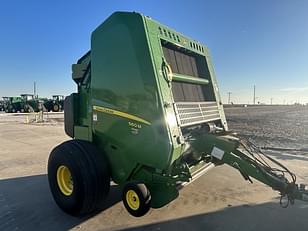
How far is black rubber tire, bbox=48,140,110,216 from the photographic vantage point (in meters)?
3.44

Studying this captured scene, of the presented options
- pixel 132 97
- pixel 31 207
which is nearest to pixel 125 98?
pixel 132 97

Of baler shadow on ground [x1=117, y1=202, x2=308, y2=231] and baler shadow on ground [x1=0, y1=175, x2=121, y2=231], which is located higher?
baler shadow on ground [x1=0, y1=175, x2=121, y2=231]

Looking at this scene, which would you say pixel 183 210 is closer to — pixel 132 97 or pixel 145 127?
pixel 145 127

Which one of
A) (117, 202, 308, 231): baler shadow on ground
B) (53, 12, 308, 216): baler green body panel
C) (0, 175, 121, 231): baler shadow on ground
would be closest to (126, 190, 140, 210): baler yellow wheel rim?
(53, 12, 308, 216): baler green body panel

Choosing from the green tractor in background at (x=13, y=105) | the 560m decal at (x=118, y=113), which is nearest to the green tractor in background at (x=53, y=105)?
the green tractor in background at (x=13, y=105)

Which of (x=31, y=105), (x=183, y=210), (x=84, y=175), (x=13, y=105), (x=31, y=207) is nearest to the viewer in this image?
(x=84, y=175)

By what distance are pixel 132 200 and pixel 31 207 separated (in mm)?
1759

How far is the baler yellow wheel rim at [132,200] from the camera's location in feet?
10.2

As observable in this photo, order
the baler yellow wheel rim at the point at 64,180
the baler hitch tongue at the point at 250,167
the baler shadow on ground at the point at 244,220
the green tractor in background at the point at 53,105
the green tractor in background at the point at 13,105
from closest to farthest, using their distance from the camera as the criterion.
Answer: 1. the baler hitch tongue at the point at 250,167
2. the baler shadow on ground at the point at 244,220
3. the baler yellow wheel rim at the point at 64,180
4. the green tractor in background at the point at 13,105
5. the green tractor in background at the point at 53,105

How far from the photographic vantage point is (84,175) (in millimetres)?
3422

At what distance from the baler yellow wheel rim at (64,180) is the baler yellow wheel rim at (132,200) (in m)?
1.10

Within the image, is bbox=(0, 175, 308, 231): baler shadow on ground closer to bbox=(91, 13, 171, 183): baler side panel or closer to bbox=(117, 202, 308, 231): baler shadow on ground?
bbox=(117, 202, 308, 231): baler shadow on ground

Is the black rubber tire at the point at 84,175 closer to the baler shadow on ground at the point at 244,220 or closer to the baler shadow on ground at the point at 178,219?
the baler shadow on ground at the point at 178,219

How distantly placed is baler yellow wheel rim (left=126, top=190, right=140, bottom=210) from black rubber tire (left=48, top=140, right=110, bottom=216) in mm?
518
